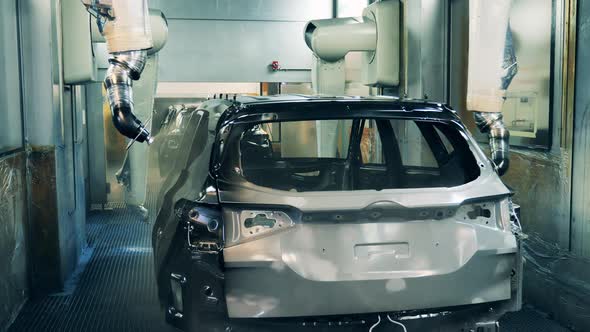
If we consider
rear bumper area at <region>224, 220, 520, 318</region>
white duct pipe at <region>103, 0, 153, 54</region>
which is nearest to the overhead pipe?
rear bumper area at <region>224, 220, 520, 318</region>

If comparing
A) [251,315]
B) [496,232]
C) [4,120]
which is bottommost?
[251,315]

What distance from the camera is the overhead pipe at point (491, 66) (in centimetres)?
536

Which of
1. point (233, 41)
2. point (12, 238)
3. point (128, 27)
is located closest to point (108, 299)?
point (12, 238)

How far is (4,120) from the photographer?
5.96m

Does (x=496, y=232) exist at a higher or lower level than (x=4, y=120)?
lower

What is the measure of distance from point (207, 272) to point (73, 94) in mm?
4730

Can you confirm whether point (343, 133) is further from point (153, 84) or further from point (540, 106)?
point (540, 106)

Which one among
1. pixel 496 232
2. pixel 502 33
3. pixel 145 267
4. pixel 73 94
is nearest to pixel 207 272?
pixel 496 232

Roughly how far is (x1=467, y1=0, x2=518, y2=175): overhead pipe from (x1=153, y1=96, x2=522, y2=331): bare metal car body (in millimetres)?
1515

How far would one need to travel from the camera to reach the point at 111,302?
19.9 feet

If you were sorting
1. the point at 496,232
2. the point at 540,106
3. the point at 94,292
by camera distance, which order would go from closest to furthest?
the point at 496,232
the point at 540,106
the point at 94,292

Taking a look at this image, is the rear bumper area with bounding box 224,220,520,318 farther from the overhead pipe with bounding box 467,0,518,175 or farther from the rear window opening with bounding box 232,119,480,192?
the overhead pipe with bounding box 467,0,518,175

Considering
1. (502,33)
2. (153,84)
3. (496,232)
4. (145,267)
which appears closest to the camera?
(496,232)

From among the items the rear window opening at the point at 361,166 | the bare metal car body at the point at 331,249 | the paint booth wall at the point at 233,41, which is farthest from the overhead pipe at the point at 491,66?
the paint booth wall at the point at 233,41
